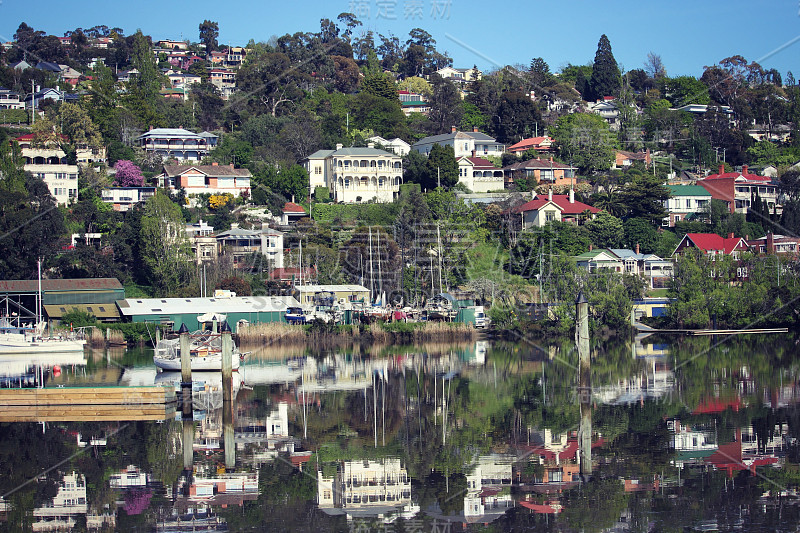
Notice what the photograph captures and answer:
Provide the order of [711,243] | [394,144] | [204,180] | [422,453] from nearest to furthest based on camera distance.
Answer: [422,453], [711,243], [204,180], [394,144]

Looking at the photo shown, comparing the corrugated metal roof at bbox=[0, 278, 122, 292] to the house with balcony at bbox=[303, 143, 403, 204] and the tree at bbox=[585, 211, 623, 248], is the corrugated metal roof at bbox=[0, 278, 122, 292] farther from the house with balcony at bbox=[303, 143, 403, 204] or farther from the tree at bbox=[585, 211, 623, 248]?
the tree at bbox=[585, 211, 623, 248]

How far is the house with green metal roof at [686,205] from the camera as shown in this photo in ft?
210

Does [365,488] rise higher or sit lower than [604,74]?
lower

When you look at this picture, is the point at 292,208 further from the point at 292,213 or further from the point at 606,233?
the point at 606,233

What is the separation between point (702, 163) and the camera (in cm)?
7838

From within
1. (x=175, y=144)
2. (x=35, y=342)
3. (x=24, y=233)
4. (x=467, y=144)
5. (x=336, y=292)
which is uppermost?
(x=175, y=144)

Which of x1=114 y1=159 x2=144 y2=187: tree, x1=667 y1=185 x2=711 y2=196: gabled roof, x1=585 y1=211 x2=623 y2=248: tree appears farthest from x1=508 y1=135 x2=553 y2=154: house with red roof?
x1=114 y1=159 x2=144 y2=187: tree

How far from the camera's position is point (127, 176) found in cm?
6194

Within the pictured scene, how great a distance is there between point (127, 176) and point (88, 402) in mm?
39593

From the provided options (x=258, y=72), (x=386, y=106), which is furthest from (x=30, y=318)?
(x=258, y=72)

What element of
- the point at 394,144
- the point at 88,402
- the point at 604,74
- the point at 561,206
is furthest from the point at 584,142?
the point at 88,402

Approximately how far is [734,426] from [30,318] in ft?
119

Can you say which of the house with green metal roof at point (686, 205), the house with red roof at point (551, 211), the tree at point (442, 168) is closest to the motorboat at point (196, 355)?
the house with red roof at point (551, 211)

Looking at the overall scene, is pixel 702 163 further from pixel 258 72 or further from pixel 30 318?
pixel 30 318
